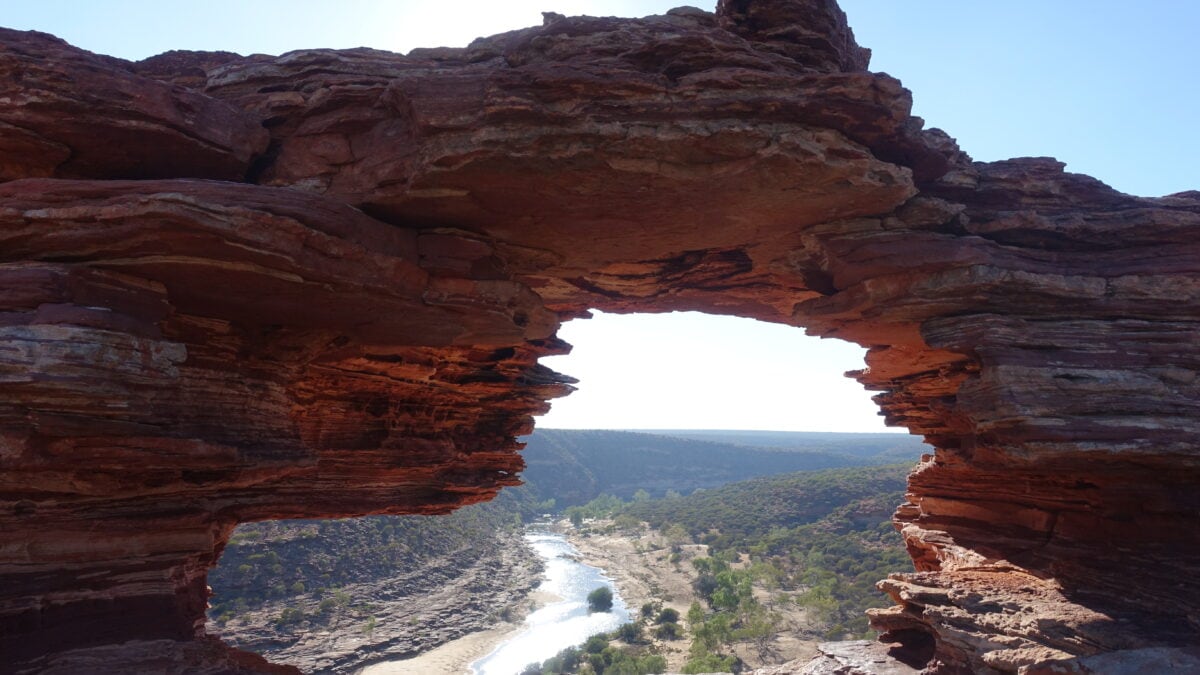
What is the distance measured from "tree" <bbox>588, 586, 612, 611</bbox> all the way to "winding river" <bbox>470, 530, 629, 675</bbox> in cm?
66

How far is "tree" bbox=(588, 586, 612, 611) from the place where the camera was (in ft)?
206

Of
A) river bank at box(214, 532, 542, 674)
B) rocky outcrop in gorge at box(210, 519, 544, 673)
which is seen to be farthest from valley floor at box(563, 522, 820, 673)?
rocky outcrop in gorge at box(210, 519, 544, 673)

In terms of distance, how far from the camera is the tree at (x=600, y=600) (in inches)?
2473

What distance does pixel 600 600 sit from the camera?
208 feet

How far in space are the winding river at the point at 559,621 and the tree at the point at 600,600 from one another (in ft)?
2.17

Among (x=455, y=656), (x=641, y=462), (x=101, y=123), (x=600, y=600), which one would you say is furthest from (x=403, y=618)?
(x=641, y=462)

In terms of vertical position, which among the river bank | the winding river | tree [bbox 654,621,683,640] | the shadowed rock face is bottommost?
the winding river

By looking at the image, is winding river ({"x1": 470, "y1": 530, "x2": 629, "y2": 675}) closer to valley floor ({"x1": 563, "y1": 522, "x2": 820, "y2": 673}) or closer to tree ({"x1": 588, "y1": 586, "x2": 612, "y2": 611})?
tree ({"x1": 588, "y1": 586, "x2": 612, "y2": 611})

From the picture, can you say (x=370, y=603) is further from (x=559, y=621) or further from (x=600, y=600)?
(x=600, y=600)

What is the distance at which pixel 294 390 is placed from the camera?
1568 cm

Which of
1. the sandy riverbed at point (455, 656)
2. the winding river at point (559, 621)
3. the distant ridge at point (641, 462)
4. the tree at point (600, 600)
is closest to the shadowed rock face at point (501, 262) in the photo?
the sandy riverbed at point (455, 656)

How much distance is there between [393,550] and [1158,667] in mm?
57617

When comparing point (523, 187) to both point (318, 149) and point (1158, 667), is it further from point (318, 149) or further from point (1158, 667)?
point (1158, 667)

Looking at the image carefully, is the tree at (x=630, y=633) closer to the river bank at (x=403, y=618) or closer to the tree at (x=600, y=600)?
the river bank at (x=403, y=618)
